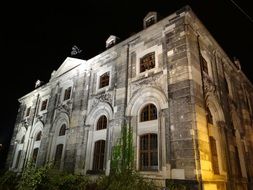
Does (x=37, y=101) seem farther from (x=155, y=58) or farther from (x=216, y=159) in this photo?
(x=216, y=159)

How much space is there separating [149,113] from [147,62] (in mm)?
3523

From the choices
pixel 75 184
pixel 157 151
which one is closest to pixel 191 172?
pixel 157 151

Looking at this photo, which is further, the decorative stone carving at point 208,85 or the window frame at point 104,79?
the window frame at point 104,79

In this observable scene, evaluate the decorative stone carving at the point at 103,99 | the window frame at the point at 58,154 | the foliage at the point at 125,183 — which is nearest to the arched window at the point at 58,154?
the window frame at the point at 58,154

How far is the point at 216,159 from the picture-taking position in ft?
38.3

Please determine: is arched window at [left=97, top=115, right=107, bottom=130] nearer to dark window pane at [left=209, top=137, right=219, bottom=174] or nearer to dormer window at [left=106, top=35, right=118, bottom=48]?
dormer window at [left=106, top=35, right=118, bottom=48]

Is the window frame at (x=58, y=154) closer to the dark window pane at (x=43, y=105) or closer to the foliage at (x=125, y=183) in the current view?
the dark window pane at (x=43, y=105)

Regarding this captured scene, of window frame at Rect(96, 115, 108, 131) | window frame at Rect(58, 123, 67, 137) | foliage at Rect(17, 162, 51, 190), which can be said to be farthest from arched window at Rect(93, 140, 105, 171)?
foliage at Rect(17, 162, 51, 190)

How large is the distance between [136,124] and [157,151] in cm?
218

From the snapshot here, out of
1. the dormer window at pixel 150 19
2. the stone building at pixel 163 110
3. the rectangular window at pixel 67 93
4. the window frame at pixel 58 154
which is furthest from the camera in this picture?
the rectangular window at pixel 67 93

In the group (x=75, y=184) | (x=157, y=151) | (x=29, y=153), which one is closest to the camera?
(x=75, y=184)

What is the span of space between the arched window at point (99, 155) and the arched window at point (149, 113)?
3.77m

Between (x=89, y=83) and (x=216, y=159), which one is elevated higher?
(x=89, y=83)

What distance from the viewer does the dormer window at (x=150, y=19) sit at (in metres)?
14.8
